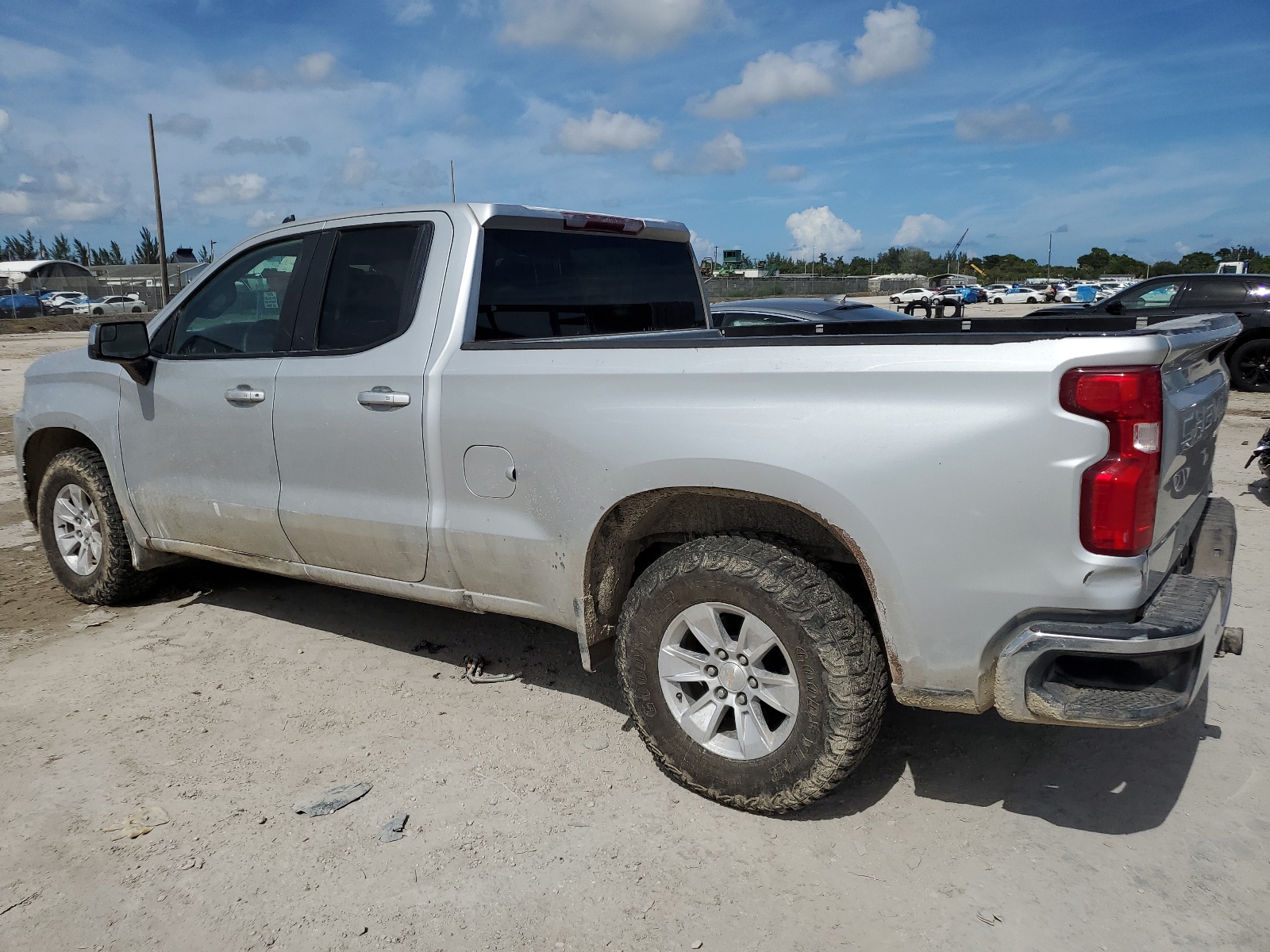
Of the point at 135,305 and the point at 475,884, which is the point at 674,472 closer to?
the point at 475,884

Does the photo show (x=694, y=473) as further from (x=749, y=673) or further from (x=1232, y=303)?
(x=1232, y=303)

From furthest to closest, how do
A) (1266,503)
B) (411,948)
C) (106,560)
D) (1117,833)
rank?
(1266,503)
(106,560)
(1117,833)
(411,948)

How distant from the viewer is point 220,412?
14.1 feet

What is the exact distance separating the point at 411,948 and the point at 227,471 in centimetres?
252

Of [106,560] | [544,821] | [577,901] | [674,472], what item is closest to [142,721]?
[106,560]

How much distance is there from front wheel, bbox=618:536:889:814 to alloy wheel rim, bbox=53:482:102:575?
3.41 m

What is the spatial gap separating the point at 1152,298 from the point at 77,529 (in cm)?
1324

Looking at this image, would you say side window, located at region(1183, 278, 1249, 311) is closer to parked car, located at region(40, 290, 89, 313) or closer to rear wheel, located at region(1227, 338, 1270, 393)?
rear wheel, located at region(1227, 338, 1270, 393)

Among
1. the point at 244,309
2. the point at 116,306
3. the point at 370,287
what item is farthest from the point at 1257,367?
the point at 116,306

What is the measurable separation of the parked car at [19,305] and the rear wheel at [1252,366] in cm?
4491

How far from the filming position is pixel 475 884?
9.23 feet

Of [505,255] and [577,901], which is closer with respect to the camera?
[577,901]

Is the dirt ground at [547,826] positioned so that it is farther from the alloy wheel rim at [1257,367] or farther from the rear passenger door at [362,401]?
the alloy wheel rim at [1257,367]

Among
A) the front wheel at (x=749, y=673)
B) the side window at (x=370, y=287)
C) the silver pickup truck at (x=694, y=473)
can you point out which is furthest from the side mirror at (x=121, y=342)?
the front wheel at (x=749, y=673)
